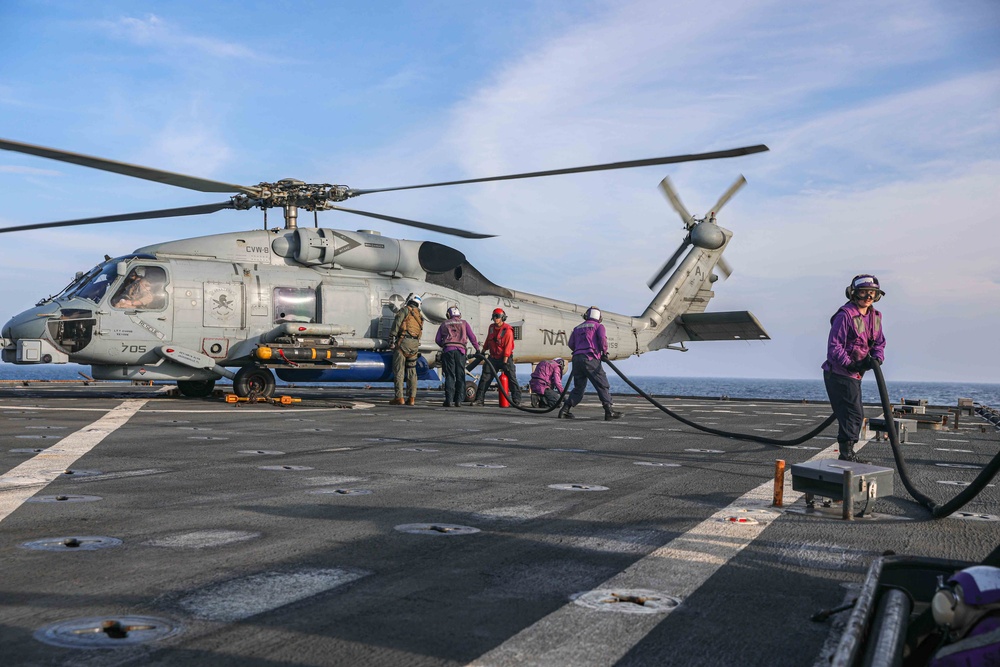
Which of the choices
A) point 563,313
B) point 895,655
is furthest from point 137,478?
point 563,313

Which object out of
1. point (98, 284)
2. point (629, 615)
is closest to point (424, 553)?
point (629, 615)

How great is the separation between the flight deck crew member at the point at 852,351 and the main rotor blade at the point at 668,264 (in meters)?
14.3

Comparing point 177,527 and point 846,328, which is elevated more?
point 846,328

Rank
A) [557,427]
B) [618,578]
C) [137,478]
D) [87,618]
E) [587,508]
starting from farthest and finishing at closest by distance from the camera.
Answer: [557,427] → [137,478] → [587,508] → [618,578] → [87,618]

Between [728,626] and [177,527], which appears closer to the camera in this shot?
[728,626]

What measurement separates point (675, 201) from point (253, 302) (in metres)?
11.5

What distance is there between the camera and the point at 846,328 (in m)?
8.06

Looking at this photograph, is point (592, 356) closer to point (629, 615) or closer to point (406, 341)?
point (406, 341)

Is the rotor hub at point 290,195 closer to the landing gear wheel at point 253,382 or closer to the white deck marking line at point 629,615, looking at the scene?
the landing gear wheel at point 253,382

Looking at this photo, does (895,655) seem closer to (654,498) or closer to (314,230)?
(654,498)

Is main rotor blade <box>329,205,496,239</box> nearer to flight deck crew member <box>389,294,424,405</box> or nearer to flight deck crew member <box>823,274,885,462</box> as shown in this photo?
flight deck crew member <box>389,294,424,405</box>

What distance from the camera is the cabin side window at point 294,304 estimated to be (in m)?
16.8

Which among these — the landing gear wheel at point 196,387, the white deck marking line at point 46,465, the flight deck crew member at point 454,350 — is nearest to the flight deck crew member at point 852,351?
the white deck marking line at point 46,465

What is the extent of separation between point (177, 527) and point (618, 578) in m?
2.39
